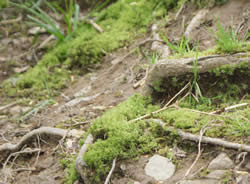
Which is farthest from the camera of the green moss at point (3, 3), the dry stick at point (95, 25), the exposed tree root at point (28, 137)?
the green moss at point (3, 3)

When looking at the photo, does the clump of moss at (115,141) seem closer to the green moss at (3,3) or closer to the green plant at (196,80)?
the green plant at (196,80)

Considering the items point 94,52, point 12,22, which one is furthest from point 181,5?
point 12,22

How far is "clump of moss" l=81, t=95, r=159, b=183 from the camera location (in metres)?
2.04

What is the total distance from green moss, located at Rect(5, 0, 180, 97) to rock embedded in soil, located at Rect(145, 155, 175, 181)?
271 cm

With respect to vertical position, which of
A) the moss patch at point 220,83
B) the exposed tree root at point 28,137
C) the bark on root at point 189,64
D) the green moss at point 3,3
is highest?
the green moss at point 3,3

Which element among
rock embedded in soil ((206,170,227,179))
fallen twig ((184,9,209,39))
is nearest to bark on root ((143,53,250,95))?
rock embedded in soil ((206,170,227,179))

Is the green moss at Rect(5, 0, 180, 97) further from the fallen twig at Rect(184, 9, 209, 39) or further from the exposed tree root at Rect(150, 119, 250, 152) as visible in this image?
the exposed tree root at Rect(150, 119, 250, 152)

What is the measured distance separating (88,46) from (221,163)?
3340 mm

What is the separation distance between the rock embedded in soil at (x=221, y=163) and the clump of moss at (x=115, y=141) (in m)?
0.49

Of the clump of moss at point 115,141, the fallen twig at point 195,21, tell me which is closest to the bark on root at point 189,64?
the clump of moss at point 115,141

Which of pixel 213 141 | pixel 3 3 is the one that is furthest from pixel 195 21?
pixel 3 3

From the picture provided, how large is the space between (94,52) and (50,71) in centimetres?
88

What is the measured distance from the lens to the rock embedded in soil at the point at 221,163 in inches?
67.0

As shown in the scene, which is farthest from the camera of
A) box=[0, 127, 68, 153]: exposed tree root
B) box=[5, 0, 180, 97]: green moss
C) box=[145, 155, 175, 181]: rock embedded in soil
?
box=[5, 0, 180, 97]: green moss
